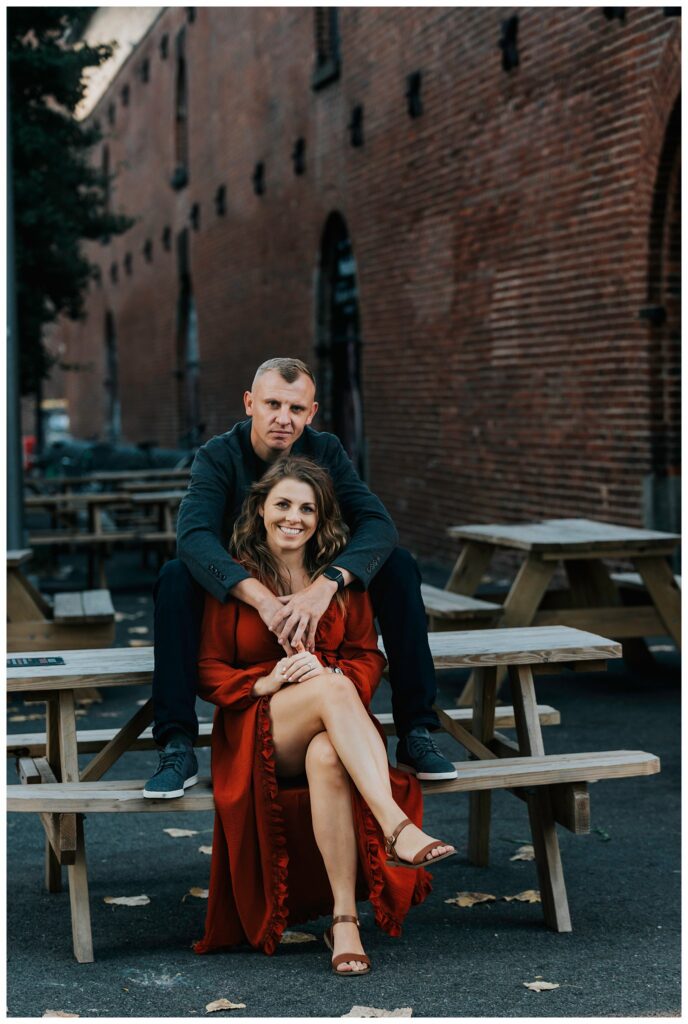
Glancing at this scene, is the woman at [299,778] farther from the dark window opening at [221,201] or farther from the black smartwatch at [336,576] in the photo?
the dark window opening at [221,201]

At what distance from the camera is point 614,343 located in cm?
1030

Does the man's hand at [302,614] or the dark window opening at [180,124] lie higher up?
the dark window opening at [180,124]

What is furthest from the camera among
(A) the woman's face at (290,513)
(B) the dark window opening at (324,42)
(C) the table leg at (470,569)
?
(B) the dark window opening at (324,42)

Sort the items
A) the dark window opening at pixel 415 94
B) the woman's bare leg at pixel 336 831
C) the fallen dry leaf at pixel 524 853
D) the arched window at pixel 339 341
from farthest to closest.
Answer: the arched window at pixel 339 341 < the dark window opening at pixel 415 94 < the fallen dry leaf at pixel 524 853 < the woman's bare leg at pixel 336 831

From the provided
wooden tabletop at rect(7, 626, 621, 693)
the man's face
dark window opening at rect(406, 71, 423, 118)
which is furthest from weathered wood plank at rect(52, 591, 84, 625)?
dark window opening at rect(406, 71, 423, 118)

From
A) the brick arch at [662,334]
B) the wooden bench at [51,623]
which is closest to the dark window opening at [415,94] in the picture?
the brick arch at [662,334]

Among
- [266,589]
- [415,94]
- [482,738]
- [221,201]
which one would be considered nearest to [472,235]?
[415,94]

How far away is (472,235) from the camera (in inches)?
510

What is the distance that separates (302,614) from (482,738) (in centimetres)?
110

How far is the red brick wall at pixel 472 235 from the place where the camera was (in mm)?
10156

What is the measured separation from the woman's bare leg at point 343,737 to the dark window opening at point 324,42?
14.3 meters

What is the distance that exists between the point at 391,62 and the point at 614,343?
19.4 ft

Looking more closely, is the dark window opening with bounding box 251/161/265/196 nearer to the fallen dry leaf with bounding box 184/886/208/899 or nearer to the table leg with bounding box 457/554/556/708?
the table leg with bounding box 457/554/556/708

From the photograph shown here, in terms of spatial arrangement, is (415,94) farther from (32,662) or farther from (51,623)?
(32,662)
